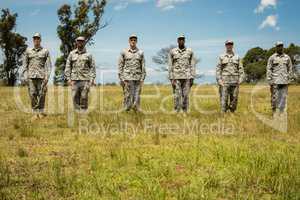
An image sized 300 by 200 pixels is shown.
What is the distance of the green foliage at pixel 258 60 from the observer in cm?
9281

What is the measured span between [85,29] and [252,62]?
55146mm

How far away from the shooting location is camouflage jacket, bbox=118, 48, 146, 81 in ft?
50.4

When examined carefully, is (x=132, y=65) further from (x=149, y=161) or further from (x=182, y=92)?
(x=149, y=161)

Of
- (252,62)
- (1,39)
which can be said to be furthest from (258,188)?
(252,62)

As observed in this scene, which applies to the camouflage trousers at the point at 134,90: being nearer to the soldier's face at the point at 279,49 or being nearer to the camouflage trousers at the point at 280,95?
the camouflage trousers at the point at 280,95

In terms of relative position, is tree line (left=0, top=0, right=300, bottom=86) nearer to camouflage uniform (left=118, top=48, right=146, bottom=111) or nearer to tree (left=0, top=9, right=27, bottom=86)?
tree (left=0, top=9, right=27, bottom=86)

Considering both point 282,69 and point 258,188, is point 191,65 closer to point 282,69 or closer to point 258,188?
point 282,69

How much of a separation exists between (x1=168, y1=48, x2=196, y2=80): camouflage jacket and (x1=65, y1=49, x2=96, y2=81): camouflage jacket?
2.35 metres

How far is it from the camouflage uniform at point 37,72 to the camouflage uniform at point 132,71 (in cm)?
224

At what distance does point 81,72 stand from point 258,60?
8953cm

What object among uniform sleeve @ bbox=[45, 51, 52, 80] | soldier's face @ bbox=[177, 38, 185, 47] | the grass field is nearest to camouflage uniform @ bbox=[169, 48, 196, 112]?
soldier's face @ bbox=[177, 38, 185, 47]

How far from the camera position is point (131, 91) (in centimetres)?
1551

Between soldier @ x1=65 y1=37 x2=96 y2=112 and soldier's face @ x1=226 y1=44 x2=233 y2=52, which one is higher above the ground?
soldier's face @ x1=226 y1=44 x2=233 y2=52

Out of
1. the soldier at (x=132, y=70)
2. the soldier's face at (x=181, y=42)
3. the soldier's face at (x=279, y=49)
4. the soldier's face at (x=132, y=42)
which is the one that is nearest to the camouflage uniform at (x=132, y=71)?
the soldier at (x=132, y=70)
